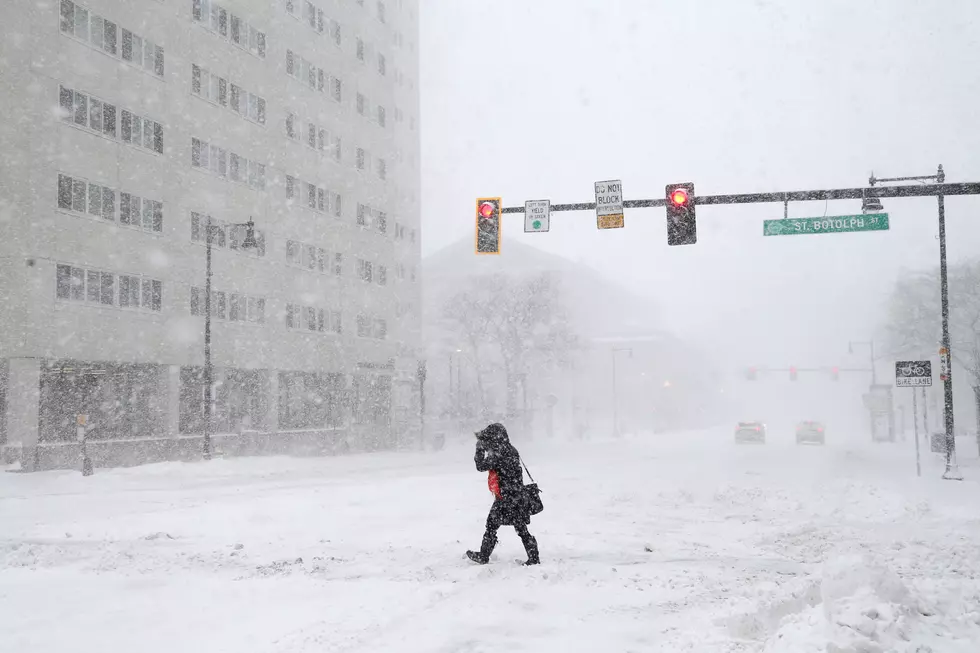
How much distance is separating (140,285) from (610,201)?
22276 mm

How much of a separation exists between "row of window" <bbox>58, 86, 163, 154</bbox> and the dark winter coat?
88.0 feet

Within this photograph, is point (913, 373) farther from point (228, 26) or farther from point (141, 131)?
point (228, 26)

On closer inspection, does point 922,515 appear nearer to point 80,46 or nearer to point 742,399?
point 80,46

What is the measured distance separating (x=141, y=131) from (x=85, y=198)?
4178mm

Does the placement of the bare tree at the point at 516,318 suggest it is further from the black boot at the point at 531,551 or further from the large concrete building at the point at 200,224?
the black boot at the point at 531,551

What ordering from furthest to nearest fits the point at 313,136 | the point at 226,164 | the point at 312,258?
the point at 313,136 → the point at 312,258 → the point at 226,164

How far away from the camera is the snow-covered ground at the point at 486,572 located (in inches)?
256

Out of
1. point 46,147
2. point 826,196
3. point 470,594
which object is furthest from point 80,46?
point 470,594

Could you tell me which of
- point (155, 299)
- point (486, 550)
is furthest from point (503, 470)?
point (155, 299)

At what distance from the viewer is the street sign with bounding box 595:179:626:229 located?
18234 mm

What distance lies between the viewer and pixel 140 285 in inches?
1313

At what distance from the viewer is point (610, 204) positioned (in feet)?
60.2

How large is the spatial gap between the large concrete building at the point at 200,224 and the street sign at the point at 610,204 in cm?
2037

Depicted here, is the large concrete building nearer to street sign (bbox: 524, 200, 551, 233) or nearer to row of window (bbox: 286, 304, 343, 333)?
row of window (bbox: 286, 304, 343, 333)
